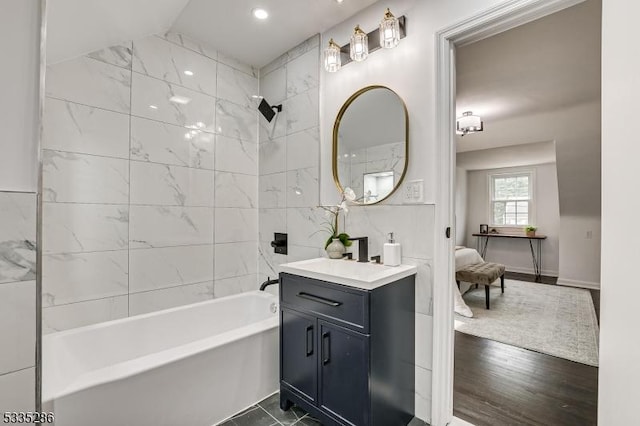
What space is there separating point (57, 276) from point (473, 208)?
7.06 m

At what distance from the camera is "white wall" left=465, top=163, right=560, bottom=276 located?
218 inches

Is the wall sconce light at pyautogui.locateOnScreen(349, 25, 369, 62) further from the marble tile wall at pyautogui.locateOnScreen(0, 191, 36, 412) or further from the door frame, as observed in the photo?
the marble tile wall at pyautogui.locateOnScreen(0, 191, 36, 412)

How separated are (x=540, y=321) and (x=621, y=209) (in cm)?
366

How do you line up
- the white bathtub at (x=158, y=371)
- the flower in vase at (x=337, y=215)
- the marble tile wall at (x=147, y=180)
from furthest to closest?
the flower in vase at (x=337, y=215)
the marble tile wall at (x=147, y=180)
the white bathtub at (x=158, y=371)

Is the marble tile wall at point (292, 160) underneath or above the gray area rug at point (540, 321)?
above

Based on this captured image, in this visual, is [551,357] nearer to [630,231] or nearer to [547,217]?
[630,231]

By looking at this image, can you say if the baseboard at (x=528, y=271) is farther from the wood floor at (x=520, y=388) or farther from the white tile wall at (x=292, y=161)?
the white tile wall at (x=292, y=161)

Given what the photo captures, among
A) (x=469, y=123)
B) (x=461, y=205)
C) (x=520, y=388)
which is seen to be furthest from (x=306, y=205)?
(x=461, y=205)

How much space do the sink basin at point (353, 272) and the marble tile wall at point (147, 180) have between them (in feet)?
3.52

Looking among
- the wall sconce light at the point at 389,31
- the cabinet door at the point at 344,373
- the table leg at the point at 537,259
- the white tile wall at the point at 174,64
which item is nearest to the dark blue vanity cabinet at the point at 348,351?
the cabinet door at the point at 344,373


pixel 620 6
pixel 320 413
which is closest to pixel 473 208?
pixel 320 413

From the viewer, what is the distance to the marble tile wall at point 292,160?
2348 mm

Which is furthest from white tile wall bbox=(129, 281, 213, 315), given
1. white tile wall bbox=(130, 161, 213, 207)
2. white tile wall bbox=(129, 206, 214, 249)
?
white tile wall bbox=(130, 161, 213, 207)

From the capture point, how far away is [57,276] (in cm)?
180
